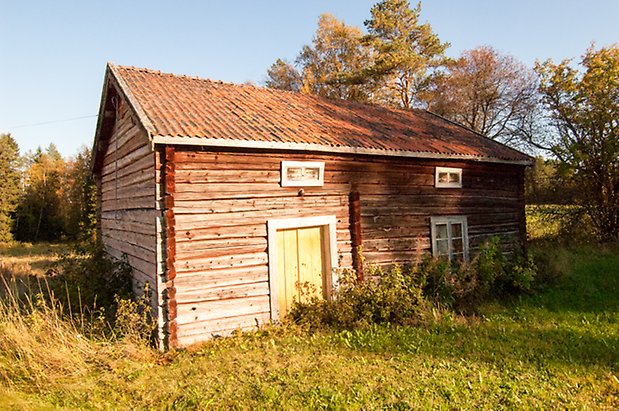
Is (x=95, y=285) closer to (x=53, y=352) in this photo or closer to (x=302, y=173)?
(x=53, y=352)

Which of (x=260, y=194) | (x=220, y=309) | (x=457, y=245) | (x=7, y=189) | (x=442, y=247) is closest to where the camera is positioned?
(x=220, y=309)

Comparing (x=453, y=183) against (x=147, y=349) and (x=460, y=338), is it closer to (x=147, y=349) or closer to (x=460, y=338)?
(x=460, y=338)

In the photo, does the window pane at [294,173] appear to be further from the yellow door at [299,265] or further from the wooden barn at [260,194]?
the yellow door at [299,265]

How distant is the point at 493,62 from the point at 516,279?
2260cm

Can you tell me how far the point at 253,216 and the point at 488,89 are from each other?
2537 centimetres

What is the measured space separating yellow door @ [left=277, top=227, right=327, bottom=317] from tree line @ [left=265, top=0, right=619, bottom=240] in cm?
1252

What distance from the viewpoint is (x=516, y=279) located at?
381 inches

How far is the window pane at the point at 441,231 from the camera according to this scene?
33.3 feet

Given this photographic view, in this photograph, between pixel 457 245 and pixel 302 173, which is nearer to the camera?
pixel 302 173

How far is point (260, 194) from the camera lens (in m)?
7.55

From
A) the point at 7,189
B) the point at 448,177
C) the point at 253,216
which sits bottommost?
the point at 253,216

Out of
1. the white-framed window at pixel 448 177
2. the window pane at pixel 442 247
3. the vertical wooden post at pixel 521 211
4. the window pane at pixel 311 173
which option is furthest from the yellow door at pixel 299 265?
the vertical wooden post at pixel 521 211

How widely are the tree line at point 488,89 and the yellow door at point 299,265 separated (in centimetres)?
1252

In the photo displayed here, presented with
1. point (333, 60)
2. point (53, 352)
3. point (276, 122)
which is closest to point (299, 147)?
point (276, 122)
